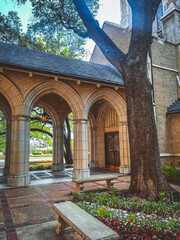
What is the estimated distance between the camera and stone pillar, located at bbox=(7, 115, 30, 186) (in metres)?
7.02

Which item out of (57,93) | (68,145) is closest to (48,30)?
(57,93)

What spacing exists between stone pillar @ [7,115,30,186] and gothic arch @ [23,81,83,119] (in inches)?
23.1

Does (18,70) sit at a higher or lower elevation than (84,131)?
higher

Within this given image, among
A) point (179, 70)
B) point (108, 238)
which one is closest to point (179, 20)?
point (179, 70)

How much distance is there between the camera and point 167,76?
1175 centimetres

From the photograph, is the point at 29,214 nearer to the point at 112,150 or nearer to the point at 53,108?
the point at 53,108

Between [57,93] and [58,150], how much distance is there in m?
4.37

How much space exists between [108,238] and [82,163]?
635 centimetres

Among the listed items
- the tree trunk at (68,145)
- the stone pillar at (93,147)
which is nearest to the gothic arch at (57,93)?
the stone pillar at (93,147)

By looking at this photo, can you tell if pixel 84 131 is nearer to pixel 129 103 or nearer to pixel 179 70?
pixel 129 103

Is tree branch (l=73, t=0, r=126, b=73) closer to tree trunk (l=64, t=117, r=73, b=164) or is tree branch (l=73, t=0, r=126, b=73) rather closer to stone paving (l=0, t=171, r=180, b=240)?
stone paving (l=0, t=171, r=180, b=240)

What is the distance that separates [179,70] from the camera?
1232cm

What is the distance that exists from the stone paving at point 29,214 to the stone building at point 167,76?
7.71 metres

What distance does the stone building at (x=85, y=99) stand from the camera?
738 centimetres
